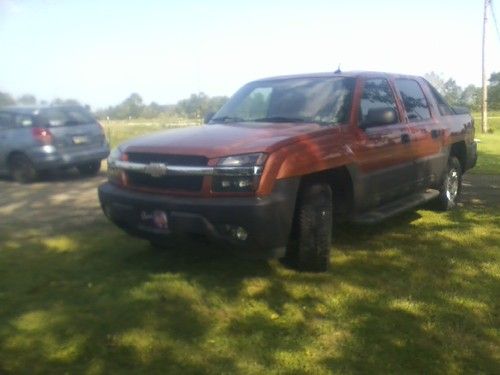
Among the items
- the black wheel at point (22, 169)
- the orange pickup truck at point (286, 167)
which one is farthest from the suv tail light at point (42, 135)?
the orange pickup truck at point (286, 167)

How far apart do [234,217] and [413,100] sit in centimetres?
333

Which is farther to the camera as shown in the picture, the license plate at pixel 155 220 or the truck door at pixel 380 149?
the truck door at pixel 380 149

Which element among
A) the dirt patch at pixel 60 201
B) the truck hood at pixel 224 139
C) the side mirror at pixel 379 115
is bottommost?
the dirt patch at pixel 60 201

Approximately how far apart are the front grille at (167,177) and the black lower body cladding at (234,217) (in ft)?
0.32

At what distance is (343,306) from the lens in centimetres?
383

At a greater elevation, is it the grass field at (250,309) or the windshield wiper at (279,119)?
the windshield wiper at (279,119)

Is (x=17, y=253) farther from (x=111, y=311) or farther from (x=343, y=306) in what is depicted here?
(x=343, y=306)

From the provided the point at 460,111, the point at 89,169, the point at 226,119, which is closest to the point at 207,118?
the point at 226,119

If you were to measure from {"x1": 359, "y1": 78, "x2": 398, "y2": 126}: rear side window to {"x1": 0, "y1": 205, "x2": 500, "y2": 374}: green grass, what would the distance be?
1.35 meters

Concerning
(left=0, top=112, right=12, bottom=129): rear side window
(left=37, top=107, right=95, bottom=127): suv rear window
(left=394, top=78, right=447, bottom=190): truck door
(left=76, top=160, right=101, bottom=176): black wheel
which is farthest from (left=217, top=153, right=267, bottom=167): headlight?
(left=0, top=112, right=12, bottom=129): rear side window

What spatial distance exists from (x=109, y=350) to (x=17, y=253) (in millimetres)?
2651

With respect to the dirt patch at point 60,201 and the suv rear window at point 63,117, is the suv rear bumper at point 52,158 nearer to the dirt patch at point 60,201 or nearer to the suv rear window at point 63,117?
the dirt patch at point 60,201

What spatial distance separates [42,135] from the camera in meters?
10.2

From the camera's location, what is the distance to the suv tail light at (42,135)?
10.2 m
